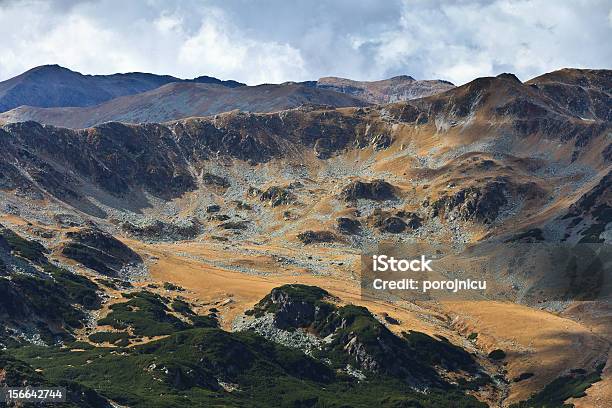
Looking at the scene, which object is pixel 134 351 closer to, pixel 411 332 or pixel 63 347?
pixel 63 347

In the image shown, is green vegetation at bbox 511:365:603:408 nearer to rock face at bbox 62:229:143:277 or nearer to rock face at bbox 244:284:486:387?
rock face at bbox 244:284:486:387

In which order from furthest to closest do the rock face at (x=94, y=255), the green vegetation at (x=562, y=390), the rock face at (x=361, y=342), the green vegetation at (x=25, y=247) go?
the rock face at (x=94, y=255) < the green vegetation at (x=25, y=247) < the rock face at (x=361, y=342) < the green vegetation at (x=562, y=390)

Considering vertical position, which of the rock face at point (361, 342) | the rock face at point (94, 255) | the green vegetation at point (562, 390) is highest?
the rock face at point (94, 255)

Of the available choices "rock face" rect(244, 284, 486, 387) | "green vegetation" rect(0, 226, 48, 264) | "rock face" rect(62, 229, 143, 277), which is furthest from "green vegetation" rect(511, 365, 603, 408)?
"green vegetation" rect(0, 226, 48, 264)

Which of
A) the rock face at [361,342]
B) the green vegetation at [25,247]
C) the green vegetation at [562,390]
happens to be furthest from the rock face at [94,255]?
the green vegetation at [562,390]

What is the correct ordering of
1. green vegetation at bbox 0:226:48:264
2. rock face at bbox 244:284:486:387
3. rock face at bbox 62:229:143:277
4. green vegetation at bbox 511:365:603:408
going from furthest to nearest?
rock face at bbox 62:229:143:277
green vegetation at bbox 0:226:48:264
rock face at bbox 244:284:486:387
green vegetation at bbox 511:365:603:408

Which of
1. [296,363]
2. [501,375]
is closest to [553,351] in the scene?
[501,375]

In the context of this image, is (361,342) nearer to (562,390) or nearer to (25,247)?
(562,390)

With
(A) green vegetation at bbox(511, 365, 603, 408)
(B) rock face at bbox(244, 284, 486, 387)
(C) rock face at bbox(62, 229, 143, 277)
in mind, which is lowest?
(A) green vegetation at bbox(511, 365, 603, 408)

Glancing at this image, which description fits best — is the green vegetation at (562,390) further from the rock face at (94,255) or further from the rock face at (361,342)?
the rock face at (94,255)
